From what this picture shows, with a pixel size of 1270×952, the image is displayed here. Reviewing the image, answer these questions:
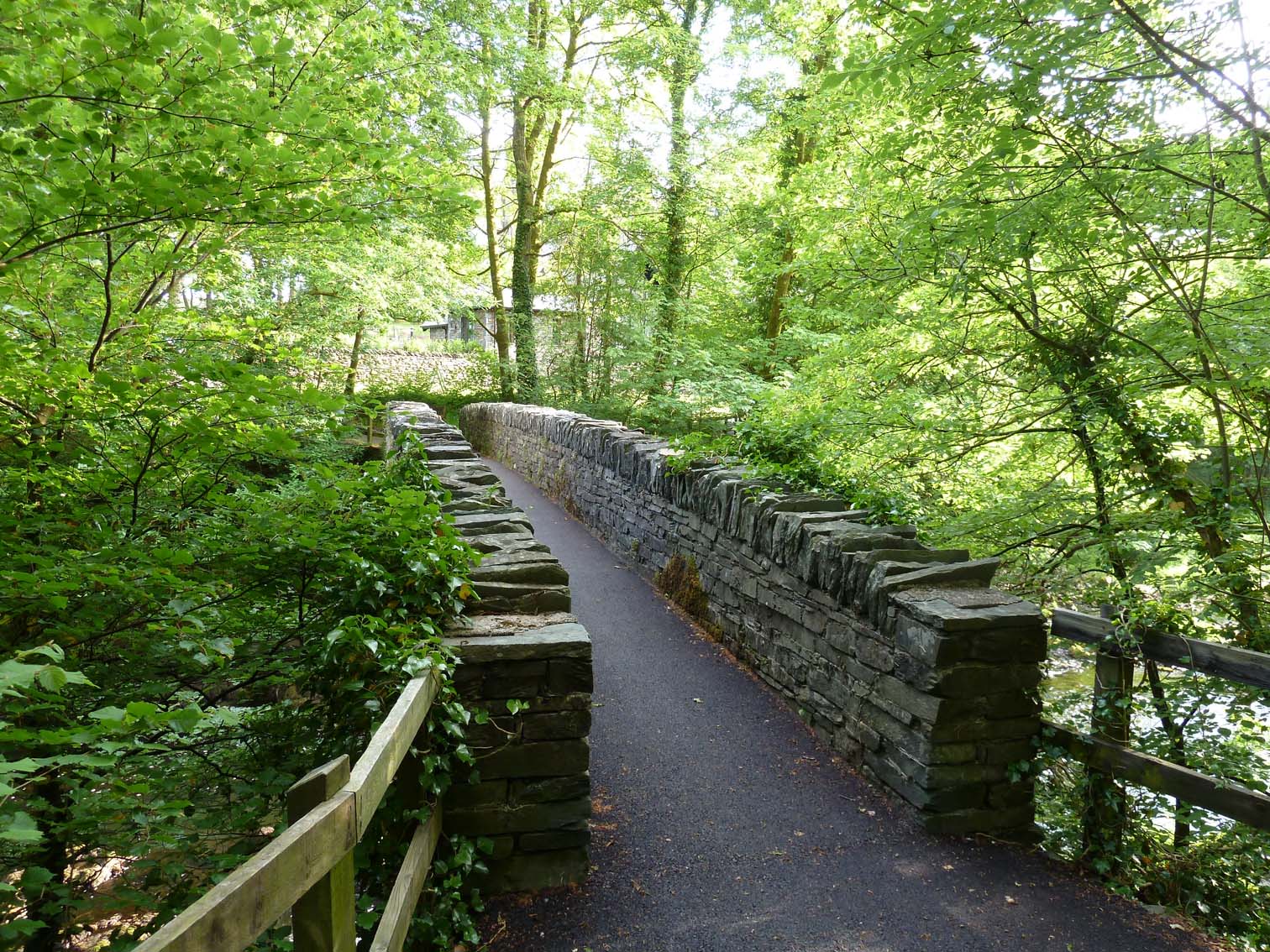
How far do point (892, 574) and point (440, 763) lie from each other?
2479 millimetres

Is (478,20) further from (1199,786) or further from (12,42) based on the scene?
(1199,786)

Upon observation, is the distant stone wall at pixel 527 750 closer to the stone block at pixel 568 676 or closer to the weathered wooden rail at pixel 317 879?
the stone block at pixel 568 676

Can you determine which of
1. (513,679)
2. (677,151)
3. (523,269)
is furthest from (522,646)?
(523,269)

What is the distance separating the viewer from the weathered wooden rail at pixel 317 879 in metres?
1.11

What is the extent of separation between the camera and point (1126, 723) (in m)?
3.40

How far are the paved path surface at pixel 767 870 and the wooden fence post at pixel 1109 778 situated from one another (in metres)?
0.30

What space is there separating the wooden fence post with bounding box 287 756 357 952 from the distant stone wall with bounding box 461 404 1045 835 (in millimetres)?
2761

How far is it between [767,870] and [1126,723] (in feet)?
6.01

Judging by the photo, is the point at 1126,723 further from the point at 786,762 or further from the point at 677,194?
the point at 677,194

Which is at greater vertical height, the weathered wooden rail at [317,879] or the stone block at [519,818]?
the weathered wooden rail at [317,879]

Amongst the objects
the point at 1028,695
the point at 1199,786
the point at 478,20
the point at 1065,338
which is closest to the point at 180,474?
the point at 1028,695

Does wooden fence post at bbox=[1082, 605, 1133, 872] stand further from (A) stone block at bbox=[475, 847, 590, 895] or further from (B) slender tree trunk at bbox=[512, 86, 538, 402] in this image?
(B) slender tree trunk at bbox=[512, 86, 538, 402]

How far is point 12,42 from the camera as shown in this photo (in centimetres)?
279

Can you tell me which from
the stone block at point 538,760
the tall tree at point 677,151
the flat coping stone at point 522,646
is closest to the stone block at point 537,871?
the stone block at point 538,760
